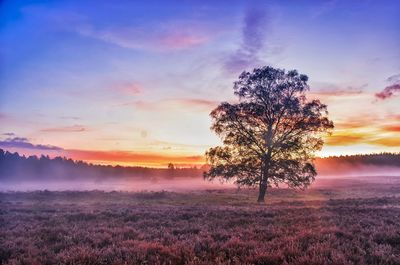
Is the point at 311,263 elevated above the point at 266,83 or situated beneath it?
situated beneath

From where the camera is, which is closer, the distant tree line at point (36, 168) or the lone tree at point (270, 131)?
the lone tree at point (270, 131)

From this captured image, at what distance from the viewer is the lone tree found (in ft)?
119

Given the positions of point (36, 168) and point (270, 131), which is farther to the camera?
point (36, 168)

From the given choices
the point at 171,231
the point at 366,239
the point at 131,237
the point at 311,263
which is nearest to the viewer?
the point at 311,263

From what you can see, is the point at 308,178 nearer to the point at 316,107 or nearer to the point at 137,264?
the point at 316,107

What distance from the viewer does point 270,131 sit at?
120 feet

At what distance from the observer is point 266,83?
119ft

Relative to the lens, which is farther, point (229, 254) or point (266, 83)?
point (266, 83)

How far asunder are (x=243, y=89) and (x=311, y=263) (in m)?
30.8

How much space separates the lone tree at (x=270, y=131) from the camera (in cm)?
3619

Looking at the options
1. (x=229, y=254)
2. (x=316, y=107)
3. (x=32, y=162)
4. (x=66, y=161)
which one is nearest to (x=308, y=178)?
(x=316, y=107)

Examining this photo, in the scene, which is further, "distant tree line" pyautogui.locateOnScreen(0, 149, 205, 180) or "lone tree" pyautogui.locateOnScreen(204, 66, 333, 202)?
"distant tree line" pyautogui.locateOnScreen(0, 149, 205, 180)

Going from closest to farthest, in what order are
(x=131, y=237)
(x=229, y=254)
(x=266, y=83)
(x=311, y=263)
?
(x=311, y=263) < (x=229, y=254) < (x=131, y=237) < (x=266, y=83)

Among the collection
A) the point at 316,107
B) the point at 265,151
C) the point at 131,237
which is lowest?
the point at 131,237
